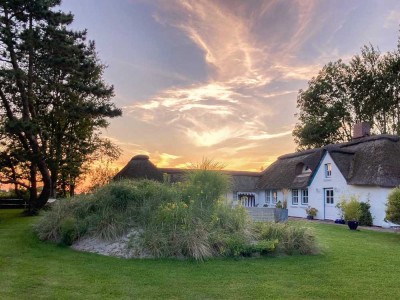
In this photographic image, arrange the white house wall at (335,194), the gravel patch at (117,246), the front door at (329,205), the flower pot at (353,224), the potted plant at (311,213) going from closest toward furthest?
the gravel patch at (117,246)
the flower pot at (353,224)
the white house wall at (335,194)
the front door at (329,205)
the potted plant at (311,213)

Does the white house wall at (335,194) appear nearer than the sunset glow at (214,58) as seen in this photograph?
No

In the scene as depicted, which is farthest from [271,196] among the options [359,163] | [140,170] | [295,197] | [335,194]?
[140,170]

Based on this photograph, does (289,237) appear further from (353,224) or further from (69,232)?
(353,224)

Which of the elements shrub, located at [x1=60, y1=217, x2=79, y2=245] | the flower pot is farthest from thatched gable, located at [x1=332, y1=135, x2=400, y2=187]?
shrub, located at [x1=60, y1=217, x2=79, y2=245]

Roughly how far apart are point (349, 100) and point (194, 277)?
38.6 m

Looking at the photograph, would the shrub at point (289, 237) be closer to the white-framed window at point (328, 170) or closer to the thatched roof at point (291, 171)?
the white-framed window at point (328, 170)

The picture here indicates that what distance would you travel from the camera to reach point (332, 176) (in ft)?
88.4

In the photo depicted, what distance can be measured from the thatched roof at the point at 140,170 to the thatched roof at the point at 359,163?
10.1 metres

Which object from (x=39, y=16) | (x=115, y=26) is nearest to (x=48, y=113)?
(x=39, y=16)

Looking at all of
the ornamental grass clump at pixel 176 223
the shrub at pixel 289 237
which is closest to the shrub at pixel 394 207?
the shrub at pixel 289 237

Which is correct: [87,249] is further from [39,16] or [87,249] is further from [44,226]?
[39,16]

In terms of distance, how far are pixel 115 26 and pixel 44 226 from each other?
8.59 metres

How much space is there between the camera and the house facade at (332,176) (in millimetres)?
23191

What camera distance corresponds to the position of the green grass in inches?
262
